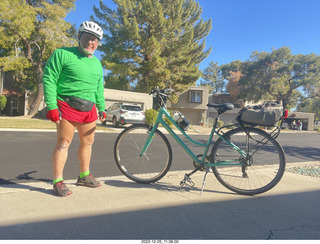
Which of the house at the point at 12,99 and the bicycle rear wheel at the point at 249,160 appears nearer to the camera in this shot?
the bicycle rear wheel at the point at 249,160

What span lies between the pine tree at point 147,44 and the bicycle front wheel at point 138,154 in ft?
74.5

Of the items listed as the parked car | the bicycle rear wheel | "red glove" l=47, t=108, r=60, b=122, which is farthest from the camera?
the parked car

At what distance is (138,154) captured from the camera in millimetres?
3482

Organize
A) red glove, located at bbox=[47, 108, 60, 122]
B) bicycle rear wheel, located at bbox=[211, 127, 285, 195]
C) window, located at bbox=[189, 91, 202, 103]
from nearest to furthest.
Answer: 1. red glove, located at bbox=[47, 108, 60, 122]
2. bicycle rear wheel, located at bbox=[211, 127, 285, 195]
3. window, located at bbox=[189, 91, 202, 103]

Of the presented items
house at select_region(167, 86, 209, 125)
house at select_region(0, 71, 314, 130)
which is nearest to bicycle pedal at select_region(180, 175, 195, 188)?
house at select_region(0, 71, 314, 130)

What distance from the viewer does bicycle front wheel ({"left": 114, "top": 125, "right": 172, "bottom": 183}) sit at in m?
3.22

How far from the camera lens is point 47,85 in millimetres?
2516

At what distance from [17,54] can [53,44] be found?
348cm

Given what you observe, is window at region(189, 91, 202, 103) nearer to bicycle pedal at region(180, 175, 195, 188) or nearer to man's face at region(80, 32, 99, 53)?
bicycle pedal at region(180, 175, 195, 188)

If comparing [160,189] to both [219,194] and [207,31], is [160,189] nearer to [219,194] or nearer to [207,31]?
[219,194]

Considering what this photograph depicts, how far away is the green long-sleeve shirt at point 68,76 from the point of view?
254 cm

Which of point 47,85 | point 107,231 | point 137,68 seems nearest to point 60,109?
point 47,85

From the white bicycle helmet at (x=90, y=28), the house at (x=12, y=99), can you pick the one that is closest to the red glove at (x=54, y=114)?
the white bicycle helmet at (x=90, y=28)

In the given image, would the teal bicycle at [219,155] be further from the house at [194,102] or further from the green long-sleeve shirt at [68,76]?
the house at [194,102]
